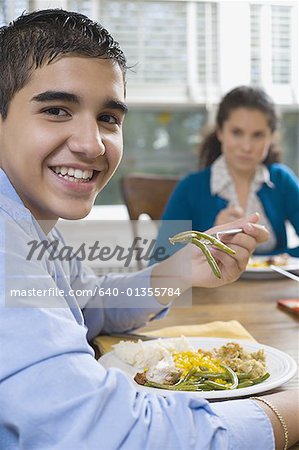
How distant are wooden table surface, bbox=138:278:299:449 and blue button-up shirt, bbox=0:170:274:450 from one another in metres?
0.33

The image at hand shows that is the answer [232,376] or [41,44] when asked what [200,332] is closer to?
[232,376]

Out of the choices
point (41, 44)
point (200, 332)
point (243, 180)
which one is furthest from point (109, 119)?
point (243, 180)

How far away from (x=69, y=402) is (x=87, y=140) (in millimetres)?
379

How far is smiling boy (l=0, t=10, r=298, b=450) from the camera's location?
72 centimetres

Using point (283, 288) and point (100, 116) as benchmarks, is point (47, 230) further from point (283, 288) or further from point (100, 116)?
point (283, 288)

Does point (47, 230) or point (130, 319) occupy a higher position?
point (47, 230)

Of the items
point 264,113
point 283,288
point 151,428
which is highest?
point 264,113

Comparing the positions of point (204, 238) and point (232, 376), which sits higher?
point (204, 238)

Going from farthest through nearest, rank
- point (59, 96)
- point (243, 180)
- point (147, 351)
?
1. point (243, 180)
2. point (147, 351)
3. point (59, 96)

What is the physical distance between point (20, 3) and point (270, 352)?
3.01 metres

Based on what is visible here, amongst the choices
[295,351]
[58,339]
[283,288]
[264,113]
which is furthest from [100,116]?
[264,113]

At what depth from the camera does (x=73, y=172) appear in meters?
0.97

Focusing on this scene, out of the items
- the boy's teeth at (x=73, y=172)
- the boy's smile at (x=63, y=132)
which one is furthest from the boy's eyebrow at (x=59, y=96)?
the boy's teeth at (x=73, y=172)

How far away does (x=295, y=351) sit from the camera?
1.22 metres
